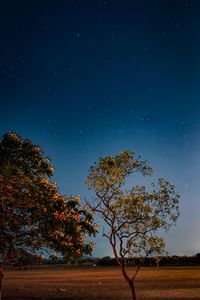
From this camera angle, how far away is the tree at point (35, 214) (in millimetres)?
22766

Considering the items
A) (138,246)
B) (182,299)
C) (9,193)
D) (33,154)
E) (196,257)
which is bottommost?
(182,299)

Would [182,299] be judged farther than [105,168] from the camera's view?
Yes

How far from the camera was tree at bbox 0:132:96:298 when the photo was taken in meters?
22.8

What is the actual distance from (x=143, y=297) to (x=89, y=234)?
42.2 ft

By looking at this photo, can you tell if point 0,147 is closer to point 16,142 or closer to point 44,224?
A: point 16,142

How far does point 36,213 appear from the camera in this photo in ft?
76.9

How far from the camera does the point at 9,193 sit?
22062 mm

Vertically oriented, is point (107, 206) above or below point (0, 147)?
below

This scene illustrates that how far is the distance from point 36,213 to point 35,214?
16 centimetres

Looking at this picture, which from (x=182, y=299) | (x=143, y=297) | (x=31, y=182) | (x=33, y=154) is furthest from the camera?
(x=143, y=297)

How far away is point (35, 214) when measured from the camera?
77.3 ft

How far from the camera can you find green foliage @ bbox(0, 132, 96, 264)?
22797 millimetres

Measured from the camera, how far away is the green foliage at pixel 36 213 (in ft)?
74.8

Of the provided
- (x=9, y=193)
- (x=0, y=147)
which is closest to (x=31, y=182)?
(x=9, y=193)
